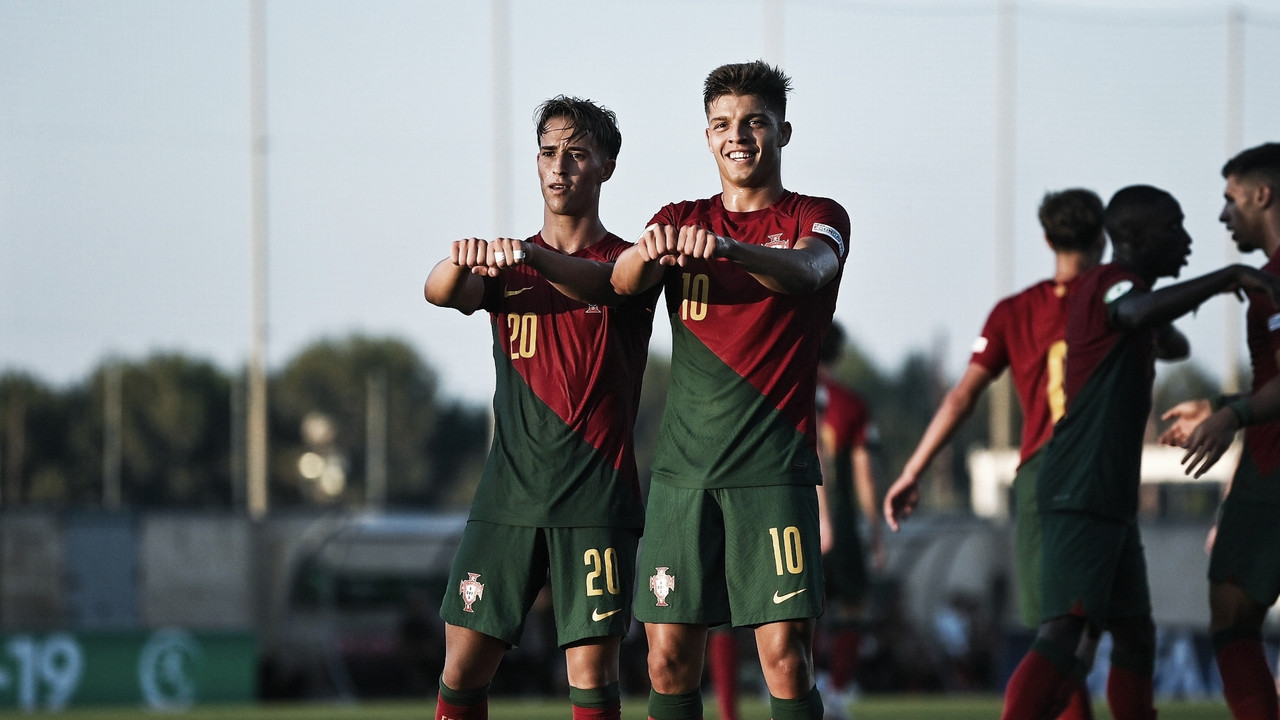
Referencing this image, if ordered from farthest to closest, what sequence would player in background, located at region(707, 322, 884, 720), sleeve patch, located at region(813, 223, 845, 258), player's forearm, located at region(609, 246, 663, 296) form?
player in background, located at region(707, 322, 884, 720) < sleeve patch, located at region(813, 223, 845, 258) < player's forearm, located at region(609, 246, 663, 296)

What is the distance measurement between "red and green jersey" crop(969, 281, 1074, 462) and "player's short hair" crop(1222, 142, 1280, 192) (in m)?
0.90

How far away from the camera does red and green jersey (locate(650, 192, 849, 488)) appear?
14.2 ft

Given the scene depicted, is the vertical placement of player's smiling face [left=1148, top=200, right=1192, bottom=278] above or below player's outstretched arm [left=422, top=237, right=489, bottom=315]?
above

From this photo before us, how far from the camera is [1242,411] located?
4789mm

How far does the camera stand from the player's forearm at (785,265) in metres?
4.00

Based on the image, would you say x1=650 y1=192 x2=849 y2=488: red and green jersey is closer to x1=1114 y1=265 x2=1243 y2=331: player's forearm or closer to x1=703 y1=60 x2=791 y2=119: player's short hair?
x1=703 y1=60 x2=791 y2=119: player's short hair

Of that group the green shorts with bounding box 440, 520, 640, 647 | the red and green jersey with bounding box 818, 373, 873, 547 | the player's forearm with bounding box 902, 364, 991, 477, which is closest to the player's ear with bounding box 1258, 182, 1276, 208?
the player's forearm with bounding box 902, 364, 991, 477

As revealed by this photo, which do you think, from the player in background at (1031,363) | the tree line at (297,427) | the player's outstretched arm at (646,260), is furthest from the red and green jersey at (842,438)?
the tree line at (297,427)

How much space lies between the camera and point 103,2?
2041cm

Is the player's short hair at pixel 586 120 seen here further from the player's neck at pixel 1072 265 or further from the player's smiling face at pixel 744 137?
the player's neck at pixel 1072 265

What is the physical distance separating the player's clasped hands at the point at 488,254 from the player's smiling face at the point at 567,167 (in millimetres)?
457

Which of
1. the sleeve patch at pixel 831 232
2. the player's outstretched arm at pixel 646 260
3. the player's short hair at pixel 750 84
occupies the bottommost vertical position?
the player's outstretched arm at pixel 646 260

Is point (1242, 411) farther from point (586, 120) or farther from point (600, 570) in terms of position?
point (586, 120)

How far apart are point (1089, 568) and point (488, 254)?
2.37 metres
